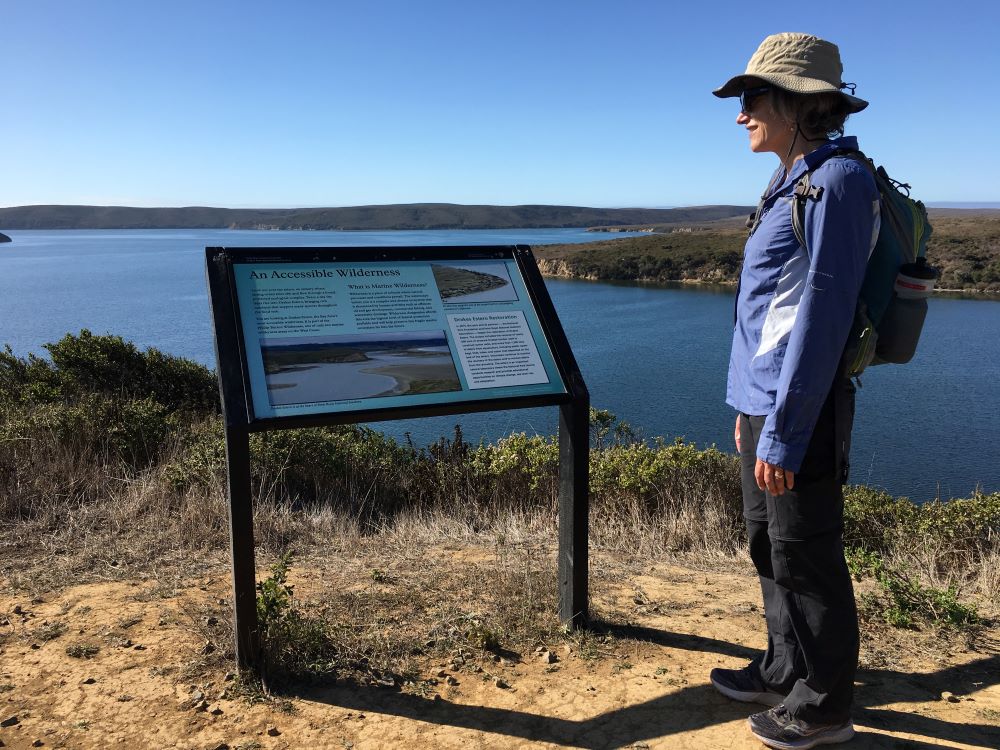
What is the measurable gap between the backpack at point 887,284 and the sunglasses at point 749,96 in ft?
0.93

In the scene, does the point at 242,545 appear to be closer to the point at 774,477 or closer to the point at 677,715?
the point at 677,715

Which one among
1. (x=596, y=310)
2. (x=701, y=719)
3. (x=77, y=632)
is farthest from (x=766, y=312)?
(x=596, y=310)

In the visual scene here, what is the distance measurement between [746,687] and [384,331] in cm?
173

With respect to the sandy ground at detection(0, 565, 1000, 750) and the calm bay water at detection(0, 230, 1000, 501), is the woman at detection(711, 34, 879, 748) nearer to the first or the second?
the sandy ground at detection(0, 565, 1000, 750)

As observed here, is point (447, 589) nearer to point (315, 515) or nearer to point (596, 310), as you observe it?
point (315, 515)

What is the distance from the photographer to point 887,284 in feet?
6.44

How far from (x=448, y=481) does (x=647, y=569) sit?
267cm

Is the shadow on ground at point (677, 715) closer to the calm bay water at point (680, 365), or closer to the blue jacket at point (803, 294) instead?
the blue jacket at point (803, 294)

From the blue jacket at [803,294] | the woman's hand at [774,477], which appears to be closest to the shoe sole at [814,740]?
the woman's hand at [774,477]

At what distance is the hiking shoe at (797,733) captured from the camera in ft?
7.40

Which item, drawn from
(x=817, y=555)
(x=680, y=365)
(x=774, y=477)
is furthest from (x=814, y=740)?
(x=680, y=365)

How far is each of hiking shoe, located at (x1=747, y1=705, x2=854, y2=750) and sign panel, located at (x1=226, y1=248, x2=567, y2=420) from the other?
131cm

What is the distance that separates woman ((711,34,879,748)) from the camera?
1896 mm

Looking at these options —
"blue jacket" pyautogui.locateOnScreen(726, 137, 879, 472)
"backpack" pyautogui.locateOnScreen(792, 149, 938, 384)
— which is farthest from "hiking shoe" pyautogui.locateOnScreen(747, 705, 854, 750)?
"backpack" pyautogui.locateOnScreen(792, 149, 938, 384)
